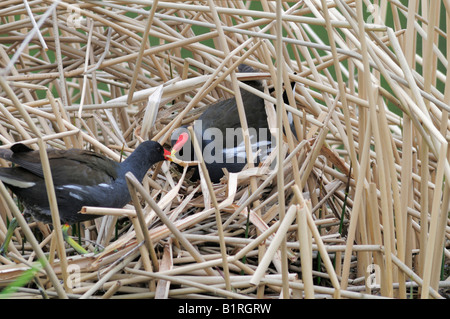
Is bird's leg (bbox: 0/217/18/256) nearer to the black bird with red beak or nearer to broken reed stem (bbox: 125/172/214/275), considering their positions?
the black bird with red beak

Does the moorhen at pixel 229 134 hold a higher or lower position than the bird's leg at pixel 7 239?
higher

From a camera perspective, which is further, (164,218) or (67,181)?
(67,181)

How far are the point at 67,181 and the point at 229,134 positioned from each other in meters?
0.84

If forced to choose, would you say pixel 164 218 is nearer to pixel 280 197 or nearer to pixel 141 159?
pixel 280 197

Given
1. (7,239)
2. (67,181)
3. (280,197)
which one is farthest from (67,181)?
(280,197)

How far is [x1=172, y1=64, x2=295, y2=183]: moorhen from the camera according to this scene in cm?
257

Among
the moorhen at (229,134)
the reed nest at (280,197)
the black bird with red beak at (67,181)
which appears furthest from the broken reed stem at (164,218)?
the moorhen at (229,134)

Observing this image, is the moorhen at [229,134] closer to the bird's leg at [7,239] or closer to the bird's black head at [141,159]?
the bird's black head at [141,159]

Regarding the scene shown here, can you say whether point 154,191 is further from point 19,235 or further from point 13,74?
point 13,74

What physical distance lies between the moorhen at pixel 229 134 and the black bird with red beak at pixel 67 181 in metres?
0.51

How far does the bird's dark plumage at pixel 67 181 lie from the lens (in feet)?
6.45

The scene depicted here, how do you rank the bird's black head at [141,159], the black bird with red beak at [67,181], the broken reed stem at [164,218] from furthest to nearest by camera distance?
1. the bird's black head at [141,159]
2. the black bird with red beak at [67,181]
3. the broken reed stem at [164,218]

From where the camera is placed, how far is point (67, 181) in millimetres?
2020
